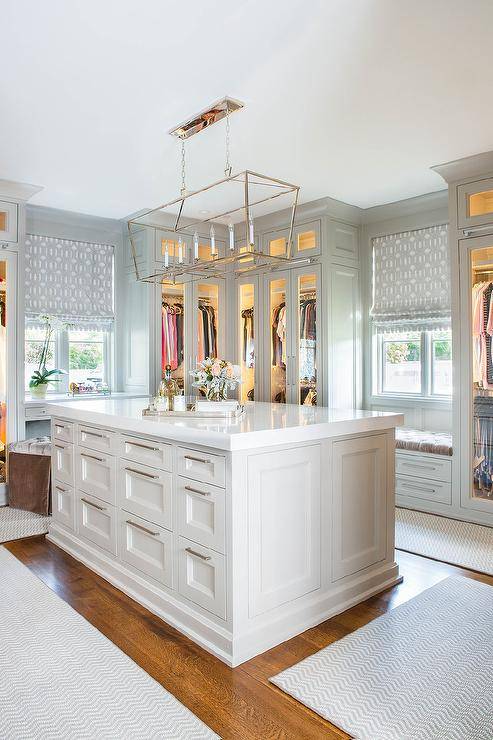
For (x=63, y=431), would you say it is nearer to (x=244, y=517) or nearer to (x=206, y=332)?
(x=244, y=517)

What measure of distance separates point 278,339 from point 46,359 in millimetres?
2432

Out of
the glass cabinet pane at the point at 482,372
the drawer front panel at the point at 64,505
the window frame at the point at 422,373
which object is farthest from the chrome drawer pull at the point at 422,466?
the drawer front panel at the point at 64,505

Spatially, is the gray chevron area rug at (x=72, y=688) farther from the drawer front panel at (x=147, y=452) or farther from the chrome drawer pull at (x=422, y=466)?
the chrome drawer pull at (x=422, y=466)

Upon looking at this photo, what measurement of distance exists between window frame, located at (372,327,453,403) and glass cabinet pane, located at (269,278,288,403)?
945 millimetres

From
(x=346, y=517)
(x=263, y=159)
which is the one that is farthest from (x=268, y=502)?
(x=263, y=159)

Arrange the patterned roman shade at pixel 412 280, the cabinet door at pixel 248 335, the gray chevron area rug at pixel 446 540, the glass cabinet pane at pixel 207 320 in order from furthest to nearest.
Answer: the glass cabinet pane at pixel 207 320 < the cabinet door at pixel 248 335 < the patterned roman shade at pixel 412 280 < the gray chevron area rug at pixel 446 540

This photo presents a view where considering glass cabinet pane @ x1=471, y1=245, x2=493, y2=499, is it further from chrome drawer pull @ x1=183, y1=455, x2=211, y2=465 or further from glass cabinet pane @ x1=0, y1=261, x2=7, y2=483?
glass cabinet pane @ x1=0, y1=261, x2=7, y2=483

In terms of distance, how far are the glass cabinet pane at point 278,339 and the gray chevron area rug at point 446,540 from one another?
186 cm

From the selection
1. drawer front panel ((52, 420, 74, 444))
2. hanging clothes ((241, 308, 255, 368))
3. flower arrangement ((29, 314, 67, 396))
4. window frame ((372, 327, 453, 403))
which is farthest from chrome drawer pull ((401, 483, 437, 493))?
flower arrangement ((29, 314, 67, 396))

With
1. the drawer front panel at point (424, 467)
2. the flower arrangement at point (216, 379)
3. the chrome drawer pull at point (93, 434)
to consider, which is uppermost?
the flower arrangement at point (216, 379)

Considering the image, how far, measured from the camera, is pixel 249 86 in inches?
116

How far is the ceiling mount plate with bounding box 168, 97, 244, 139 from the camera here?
3.14 metres

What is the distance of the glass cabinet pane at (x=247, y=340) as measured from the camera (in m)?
5.91

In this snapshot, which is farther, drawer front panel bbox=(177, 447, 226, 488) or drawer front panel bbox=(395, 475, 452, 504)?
drawer front panel bbox=(395, 475, 452, 504)
